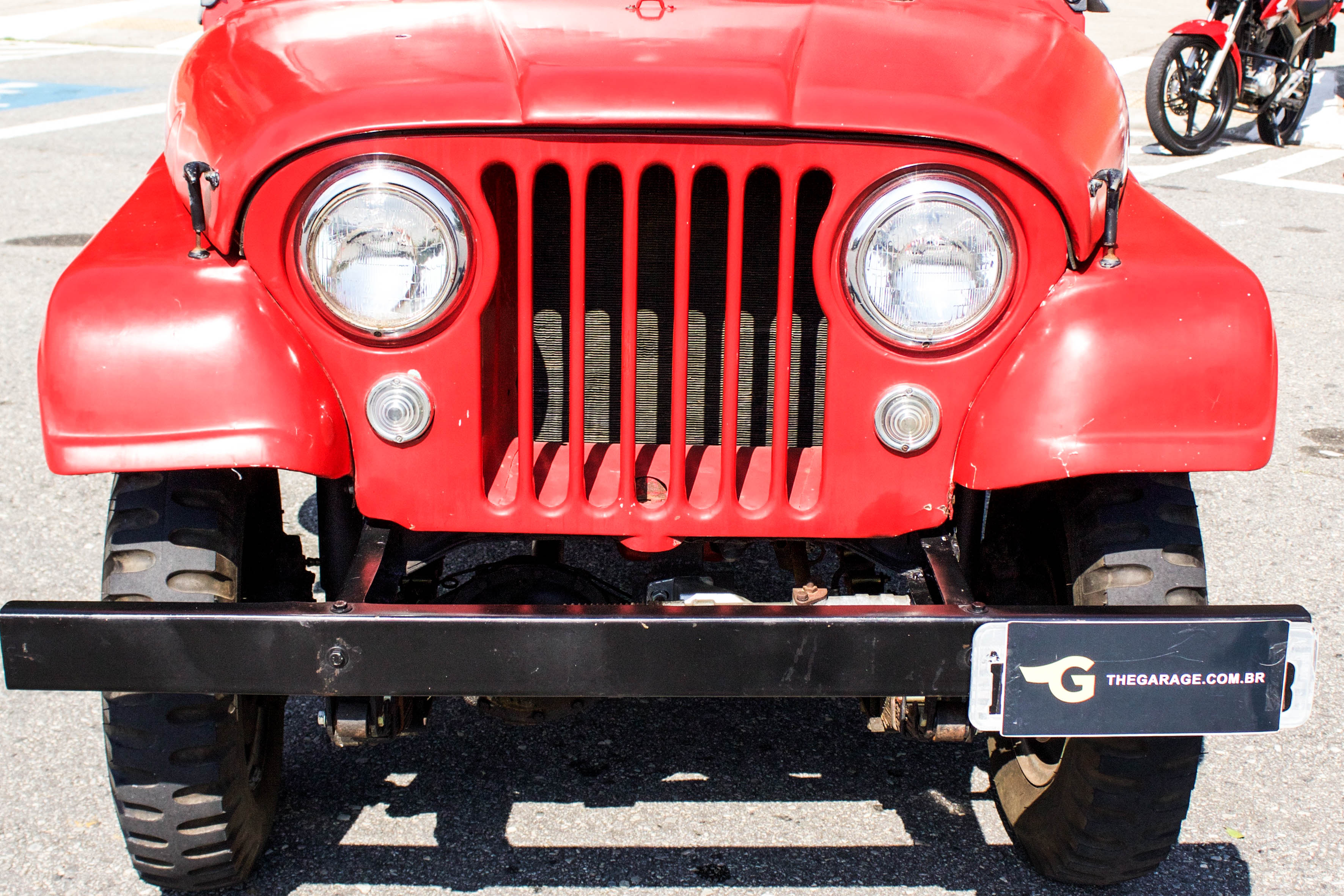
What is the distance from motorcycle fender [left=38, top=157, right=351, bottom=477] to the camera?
2172 mm

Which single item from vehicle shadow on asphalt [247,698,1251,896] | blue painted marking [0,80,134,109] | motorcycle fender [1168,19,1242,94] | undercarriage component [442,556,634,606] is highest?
motorcycle fender [1168,19,1242,94]

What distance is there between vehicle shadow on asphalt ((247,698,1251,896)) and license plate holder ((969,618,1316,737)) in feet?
2.64

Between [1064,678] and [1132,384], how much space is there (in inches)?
19.2

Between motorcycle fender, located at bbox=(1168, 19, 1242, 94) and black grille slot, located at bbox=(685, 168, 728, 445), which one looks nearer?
black grille slot, located at bbox=(685, 168, 728, 445)

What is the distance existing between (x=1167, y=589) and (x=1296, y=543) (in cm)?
238

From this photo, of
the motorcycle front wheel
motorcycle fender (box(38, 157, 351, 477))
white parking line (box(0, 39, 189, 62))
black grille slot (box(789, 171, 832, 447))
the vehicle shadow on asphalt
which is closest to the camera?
motorcycle fender (box(38, 157, 351, 477))

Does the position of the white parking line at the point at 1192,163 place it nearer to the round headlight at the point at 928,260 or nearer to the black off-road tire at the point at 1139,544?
the black off-road tire at the point at 1139,544

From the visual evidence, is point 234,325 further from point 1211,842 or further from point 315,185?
point 1211,842

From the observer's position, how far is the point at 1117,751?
2.47 metres

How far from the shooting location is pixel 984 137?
7.07ft

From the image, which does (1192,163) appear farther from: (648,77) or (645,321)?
(648,77)

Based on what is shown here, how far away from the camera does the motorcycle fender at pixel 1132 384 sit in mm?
2193

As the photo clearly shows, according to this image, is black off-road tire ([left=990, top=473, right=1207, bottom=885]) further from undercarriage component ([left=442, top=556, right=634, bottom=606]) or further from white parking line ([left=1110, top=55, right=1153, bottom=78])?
white parking line ([left=1110, top=55, right=1153, bottom=78])

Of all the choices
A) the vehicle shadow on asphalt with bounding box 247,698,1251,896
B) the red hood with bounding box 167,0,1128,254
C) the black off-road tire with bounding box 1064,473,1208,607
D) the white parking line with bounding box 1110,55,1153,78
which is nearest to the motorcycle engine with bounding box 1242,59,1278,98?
the white parking line with bounding box 1110,55,1153,78
